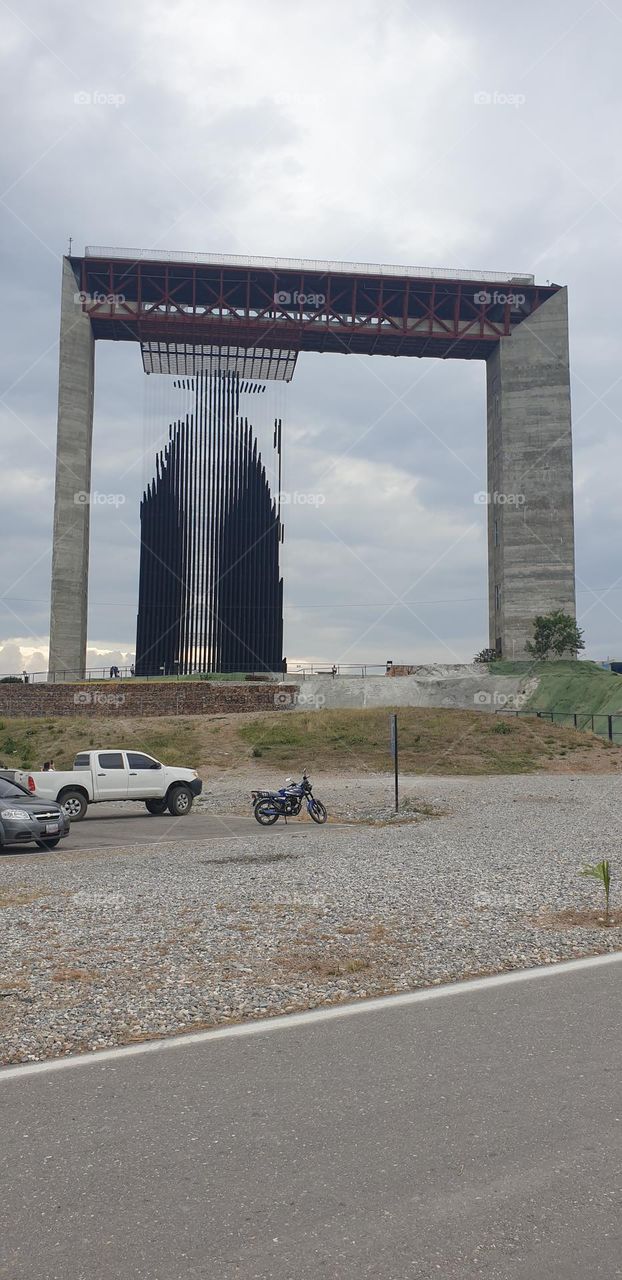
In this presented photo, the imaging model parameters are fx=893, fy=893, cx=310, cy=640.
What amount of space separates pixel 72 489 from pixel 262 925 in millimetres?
69669

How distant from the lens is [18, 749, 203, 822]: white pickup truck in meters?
22.8

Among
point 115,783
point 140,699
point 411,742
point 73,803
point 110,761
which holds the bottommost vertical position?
point 73,803

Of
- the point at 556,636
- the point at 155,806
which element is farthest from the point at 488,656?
the point at 155,806

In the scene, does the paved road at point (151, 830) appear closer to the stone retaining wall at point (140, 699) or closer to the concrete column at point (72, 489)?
the stone retaining wall at point (140, 699)

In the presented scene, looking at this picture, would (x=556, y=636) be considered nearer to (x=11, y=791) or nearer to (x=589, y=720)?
(x=589, y=720)

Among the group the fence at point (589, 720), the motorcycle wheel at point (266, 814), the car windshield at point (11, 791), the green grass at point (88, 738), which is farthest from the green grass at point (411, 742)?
the car windshield at point (11, 791)

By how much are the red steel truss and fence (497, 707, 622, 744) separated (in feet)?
133

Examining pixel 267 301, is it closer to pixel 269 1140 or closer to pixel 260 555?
pixel 260 555

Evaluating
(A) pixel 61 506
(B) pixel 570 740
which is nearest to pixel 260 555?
(A) pixel 61 506

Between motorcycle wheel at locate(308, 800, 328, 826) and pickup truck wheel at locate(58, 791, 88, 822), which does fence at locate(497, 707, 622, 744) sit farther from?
pickup truck wheel at locate(58, 791, 88, 822)

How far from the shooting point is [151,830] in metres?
20.3

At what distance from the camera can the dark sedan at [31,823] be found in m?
16.9

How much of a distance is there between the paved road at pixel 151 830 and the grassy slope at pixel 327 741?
14.9 m

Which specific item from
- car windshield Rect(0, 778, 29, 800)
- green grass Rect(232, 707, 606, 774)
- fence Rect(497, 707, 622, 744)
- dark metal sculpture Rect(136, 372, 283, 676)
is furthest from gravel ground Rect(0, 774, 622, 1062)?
dark metal sculpture Rect(136, 372, 283, 676)
